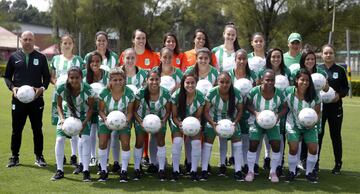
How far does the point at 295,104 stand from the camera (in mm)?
7168

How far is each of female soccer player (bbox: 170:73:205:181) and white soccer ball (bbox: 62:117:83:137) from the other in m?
1.37

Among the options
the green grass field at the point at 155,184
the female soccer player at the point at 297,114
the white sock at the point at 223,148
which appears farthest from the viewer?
the white sock at the point at 223,148

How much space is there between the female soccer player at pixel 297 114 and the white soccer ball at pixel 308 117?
176 millimetres

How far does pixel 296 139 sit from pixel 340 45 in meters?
33.8

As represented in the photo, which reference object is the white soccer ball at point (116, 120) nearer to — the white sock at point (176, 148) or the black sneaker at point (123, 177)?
the black sneaker at point (123, 177)

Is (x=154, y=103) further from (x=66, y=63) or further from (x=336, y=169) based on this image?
(x=336, y=169)

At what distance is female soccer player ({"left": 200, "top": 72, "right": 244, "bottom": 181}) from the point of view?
7055mm

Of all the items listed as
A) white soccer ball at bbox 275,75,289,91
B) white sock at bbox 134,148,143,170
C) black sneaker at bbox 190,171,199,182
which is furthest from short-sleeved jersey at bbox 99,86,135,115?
white soccer ball at bbox 275,75,289,91

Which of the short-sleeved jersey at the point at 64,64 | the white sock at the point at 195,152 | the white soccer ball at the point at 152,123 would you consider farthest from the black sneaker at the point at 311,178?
the short-sleeved jersey at the point at 64,64

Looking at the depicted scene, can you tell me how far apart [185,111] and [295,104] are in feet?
5.34

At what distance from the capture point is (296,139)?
714cm

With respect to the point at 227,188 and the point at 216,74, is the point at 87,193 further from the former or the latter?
the point at 216,74

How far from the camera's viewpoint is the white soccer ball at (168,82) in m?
7.30

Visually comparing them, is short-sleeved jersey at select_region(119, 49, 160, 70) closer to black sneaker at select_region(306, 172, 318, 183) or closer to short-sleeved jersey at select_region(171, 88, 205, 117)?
short-sleeved jersey at select_region(171, 88, 205, 117)
